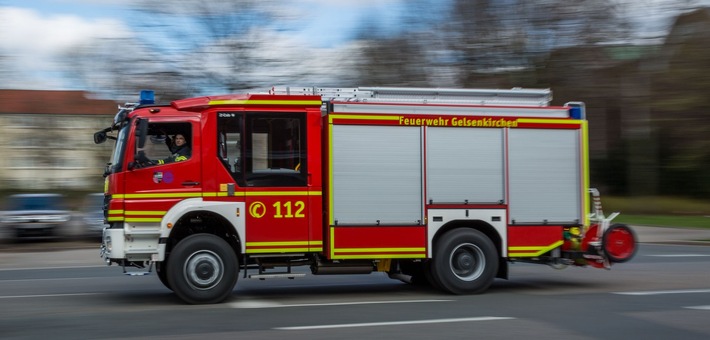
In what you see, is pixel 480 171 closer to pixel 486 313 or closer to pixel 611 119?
pixel 486 313

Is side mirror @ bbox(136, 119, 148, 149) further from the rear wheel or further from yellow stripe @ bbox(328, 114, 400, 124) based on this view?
the rear wheel

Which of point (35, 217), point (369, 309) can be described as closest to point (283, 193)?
point (369, 309)

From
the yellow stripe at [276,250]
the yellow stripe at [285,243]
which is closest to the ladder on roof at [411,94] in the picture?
the yellow stripe at [285,243]

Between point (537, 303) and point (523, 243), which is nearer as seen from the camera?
point (537, 303)

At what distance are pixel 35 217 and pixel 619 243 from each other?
59.1 ft

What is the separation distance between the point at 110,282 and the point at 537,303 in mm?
7177

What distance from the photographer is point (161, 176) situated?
10.4 metres

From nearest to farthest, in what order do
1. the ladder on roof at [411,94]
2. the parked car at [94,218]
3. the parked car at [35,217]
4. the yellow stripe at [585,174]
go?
the ladder on roof at [411,94]
the yellow stripe at [585,174]
the parked car at [35,217]
the parked car at [94,218]

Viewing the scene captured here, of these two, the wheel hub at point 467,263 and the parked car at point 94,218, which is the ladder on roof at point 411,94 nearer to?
the wheel hub at point 467,263

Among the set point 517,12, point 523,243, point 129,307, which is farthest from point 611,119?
point 129,307

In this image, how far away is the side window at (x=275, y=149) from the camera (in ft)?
35.0

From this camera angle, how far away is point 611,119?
3666cm

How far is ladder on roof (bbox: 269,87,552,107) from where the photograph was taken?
1127 cm

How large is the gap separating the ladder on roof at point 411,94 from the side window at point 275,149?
490 millimetres
